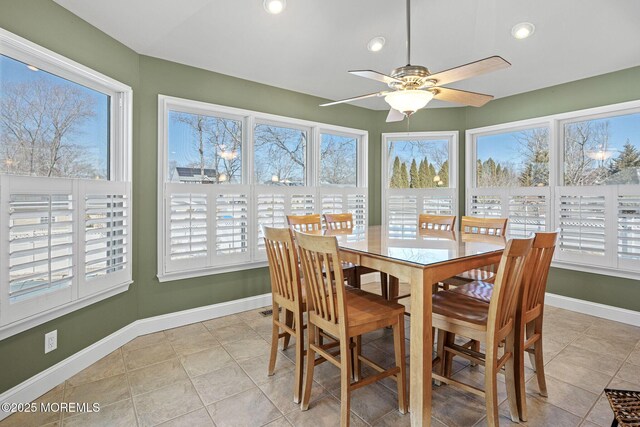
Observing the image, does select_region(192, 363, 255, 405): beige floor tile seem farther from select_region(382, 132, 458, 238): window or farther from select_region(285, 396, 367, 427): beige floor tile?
select_region(382, 132, 458, 238): window

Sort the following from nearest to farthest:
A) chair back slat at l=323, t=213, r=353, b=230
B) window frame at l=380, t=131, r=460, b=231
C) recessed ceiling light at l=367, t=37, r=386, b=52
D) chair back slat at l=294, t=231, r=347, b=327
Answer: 1. chair back slat at l=294, t=231, r=347, b=327
2. recessed ceiling light at l=367, t=37, r=386, b=52
3. chair back slat at l=323, t=213, r=353, b=230
4. window frame at l=380, t=131, r=460, b=231

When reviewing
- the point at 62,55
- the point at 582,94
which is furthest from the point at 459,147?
the point at 62,55

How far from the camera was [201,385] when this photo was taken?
219 centimetres

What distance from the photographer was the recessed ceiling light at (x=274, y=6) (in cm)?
250

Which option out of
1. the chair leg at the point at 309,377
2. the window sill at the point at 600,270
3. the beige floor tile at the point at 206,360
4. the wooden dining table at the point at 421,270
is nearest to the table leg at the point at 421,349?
the wooden dining table at the point at 421,270

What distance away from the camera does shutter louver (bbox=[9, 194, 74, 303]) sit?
193 cm

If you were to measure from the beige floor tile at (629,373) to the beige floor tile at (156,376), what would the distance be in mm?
3100

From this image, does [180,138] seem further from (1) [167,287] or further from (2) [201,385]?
(2) [201,385]

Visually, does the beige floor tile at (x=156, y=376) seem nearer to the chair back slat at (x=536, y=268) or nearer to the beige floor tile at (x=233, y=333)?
the beige floor tile at (x=233, y=333)

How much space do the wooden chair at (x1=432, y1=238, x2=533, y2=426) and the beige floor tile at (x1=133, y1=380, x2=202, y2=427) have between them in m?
1.52

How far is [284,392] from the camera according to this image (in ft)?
6.91

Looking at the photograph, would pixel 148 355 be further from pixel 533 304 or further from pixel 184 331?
pixel 533 304

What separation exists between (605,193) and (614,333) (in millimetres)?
1397

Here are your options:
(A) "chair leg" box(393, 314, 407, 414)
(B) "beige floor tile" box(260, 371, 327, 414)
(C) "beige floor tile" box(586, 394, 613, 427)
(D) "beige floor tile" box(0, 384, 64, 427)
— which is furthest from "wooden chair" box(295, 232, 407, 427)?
(D) "beige floor tile" box(0, 384, 64, 427)
